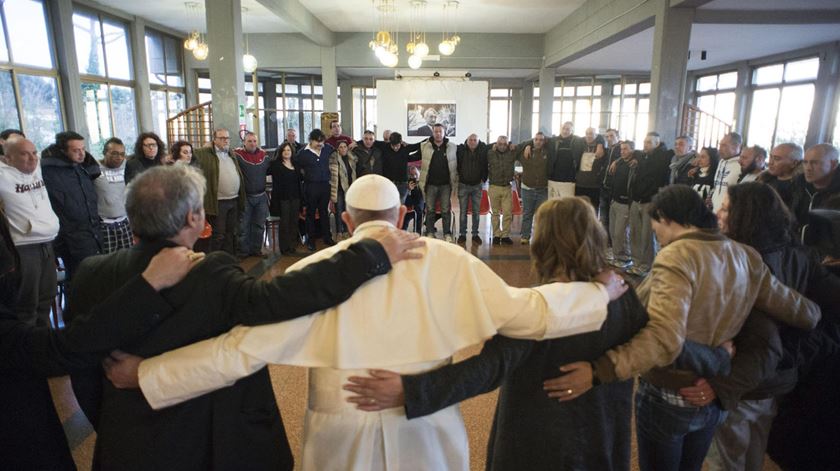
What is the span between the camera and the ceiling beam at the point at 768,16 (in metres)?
6.56

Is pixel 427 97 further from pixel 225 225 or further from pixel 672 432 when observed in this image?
pixel 672 432

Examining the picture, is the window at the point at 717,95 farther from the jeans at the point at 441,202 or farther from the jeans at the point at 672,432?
the jeans at the point at 672,432

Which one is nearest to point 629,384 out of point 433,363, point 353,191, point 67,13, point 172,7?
point 433,363

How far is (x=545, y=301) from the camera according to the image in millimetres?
1239

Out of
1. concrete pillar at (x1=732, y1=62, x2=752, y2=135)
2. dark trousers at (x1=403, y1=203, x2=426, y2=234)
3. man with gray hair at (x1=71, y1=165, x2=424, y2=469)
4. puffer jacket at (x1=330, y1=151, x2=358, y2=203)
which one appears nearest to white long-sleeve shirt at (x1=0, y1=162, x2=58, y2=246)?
man with gray hair at (x1=71, y1=165, x2=424, y2=469)

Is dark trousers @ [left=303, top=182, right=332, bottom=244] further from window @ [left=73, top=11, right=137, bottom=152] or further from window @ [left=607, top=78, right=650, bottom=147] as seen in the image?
window @ [left=607, top=78, right=650, bottom=147]

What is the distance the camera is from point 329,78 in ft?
40.5

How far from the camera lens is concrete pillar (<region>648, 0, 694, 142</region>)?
589 centimetres

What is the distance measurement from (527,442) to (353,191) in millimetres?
867

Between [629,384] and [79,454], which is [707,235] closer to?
[629,384]

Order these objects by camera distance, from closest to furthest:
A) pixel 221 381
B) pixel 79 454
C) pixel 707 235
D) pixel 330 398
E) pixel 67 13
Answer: pixel 221 381, pixel 330 398, pixel 707 235, pixel 79 454, pixel 67 13

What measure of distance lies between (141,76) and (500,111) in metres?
11.1

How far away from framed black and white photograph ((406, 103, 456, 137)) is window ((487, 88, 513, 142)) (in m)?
4.91

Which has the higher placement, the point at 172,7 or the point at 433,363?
the point at 172,7
